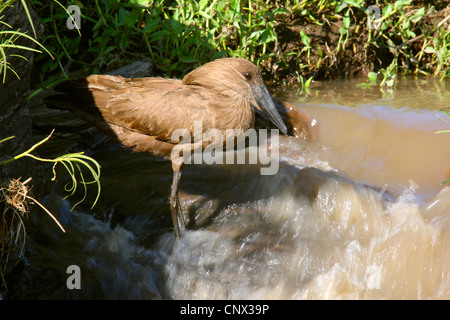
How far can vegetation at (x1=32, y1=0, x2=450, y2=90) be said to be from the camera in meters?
5.53

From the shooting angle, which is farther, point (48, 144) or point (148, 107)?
point (48, 144)

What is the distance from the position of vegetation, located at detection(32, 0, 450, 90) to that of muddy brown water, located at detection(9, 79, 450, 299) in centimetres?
132

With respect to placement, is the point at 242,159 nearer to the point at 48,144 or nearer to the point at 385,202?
the point at 385,202

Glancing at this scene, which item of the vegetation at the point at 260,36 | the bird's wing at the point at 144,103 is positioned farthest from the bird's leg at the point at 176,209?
the vegetation at the point at 260,36

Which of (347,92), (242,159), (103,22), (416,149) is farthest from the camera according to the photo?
(347,92)

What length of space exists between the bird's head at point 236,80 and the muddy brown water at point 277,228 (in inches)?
26.0

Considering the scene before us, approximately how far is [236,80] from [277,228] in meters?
1.22

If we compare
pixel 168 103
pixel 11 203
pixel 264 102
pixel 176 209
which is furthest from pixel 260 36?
pixel 11 203

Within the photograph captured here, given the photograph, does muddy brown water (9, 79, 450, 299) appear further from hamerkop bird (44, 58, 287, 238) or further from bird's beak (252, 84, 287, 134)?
bird's beak (252, 84, 287, 134)

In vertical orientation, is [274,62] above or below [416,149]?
above

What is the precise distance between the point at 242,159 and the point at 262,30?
5.75 ft

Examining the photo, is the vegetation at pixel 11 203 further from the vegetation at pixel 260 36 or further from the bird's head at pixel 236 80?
Result: the vegetation at pixel 260 36
